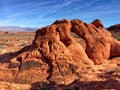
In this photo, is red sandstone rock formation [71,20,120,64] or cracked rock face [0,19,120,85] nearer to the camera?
cracked rock face [0,19,120,85]

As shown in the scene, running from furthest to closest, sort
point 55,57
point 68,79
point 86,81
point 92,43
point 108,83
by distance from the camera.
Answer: point 92,43 < point 55,57 < point 68,79 < point 86,81 < point 108,83

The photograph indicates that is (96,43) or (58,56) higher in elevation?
(96,43)

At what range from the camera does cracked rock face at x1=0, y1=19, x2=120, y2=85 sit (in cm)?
1352

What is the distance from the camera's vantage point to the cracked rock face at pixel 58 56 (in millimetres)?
13516

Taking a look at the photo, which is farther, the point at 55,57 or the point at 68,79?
the point at 55,57

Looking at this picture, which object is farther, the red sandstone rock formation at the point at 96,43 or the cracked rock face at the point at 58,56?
the red sandstone rock formation at the point at 96,43

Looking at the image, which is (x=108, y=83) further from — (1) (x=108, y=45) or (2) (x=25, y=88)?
(1) (x=108, y=45)

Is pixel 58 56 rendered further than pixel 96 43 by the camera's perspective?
No

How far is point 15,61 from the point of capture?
14.5 metres

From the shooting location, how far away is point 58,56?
46.2ft

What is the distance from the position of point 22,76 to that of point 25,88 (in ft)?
3.66

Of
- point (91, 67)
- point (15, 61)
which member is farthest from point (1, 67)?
point (91, 67)

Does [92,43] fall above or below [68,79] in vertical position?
above

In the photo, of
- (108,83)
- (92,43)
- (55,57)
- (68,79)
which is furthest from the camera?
(92,43)
